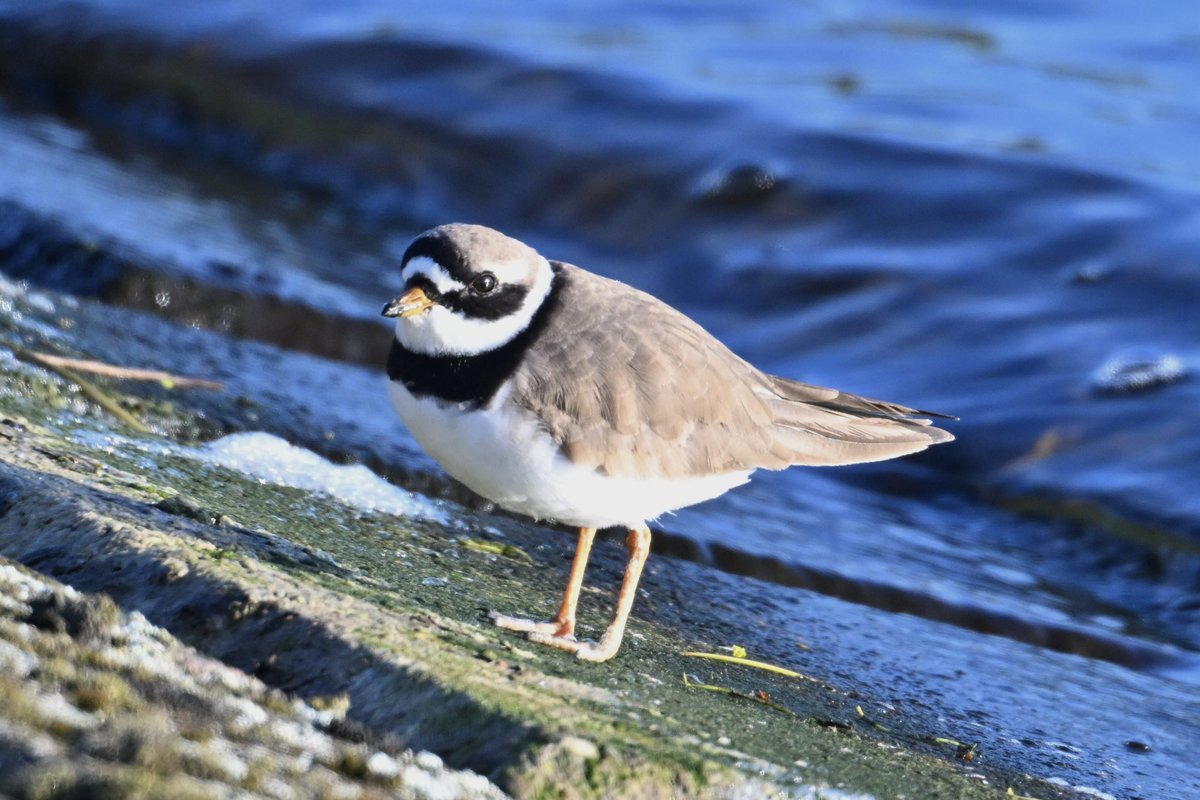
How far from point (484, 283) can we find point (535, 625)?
100 centimetres

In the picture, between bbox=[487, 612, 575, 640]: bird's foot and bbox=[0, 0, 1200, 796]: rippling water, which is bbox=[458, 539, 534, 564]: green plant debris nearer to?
bbox=[487, 612, 575, 640]: bird's foot

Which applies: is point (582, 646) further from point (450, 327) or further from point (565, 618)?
point (450, 327)

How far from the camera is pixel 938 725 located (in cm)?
434

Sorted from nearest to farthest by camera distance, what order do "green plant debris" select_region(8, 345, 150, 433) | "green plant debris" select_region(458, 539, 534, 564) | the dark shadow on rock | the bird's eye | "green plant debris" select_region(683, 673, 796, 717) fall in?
the dark shadow on rock, "green plant debris" select_region(683, 673, 796, 717), the bird's eye, "green plant debris" select_region(458, 539, 534, 564), "green plant debris" select_region(8, 345, 150, 433)

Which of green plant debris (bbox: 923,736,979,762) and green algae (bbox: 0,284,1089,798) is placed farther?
green plant debris (bbox: 923,736,979,762)

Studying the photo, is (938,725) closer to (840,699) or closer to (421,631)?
(840,699)

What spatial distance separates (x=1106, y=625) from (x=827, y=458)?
98.5 inches

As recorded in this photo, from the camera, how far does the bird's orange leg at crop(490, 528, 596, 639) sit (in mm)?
3998

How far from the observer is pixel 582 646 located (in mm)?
3984

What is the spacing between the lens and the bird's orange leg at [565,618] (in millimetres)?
3998

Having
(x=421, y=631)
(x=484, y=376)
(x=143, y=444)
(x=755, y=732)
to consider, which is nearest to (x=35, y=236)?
(x=143, y=444)

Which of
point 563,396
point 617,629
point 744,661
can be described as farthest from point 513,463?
point 744,661

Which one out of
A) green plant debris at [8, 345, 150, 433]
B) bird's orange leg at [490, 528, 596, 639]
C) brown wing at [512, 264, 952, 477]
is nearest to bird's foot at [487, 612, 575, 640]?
bird's orange leg at [490, 528, 596, 639]

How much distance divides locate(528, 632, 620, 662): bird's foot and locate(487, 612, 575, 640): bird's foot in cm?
2
